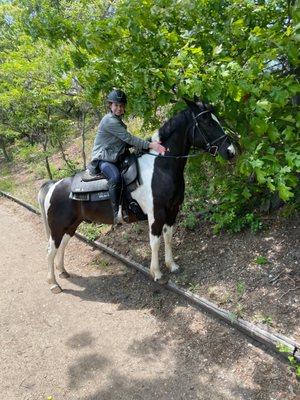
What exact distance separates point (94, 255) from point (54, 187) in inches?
73.2

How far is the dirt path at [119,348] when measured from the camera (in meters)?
4.05

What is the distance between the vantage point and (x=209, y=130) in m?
4.95

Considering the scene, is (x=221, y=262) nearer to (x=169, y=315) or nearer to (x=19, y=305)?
(x=169, y=315)

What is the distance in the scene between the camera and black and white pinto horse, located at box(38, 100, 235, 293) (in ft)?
→ 16.3

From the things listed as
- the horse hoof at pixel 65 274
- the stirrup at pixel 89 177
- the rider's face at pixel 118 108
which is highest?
the rider's face at pixel 118 108

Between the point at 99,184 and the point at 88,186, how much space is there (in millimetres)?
204

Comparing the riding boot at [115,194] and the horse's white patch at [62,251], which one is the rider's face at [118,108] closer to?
the riding boot at [115,194]

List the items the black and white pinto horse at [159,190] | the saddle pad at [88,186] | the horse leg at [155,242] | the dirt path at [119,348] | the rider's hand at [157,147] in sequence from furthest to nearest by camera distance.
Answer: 1. the saddle pad at [88,186]
2. the horse leg at [155,242]
3. the rider's hand at [157,147]
4. the black and white pinto horse at [159,190]
5. the dirt path at [119,348]

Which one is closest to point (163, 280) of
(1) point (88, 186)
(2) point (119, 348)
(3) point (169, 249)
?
(3) point (169, 249)

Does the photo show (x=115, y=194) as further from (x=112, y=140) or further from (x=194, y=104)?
(x=194, y=104)

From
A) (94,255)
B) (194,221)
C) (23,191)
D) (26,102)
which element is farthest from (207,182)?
(23,191)

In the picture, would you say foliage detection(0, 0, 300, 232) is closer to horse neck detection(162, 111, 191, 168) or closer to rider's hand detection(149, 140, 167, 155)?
horse neck detection(162, 111, 191, 168)

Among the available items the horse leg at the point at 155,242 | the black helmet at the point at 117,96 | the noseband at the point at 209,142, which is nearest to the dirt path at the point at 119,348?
the horse leg at the point at 155,242

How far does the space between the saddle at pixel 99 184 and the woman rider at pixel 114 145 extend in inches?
4.7
